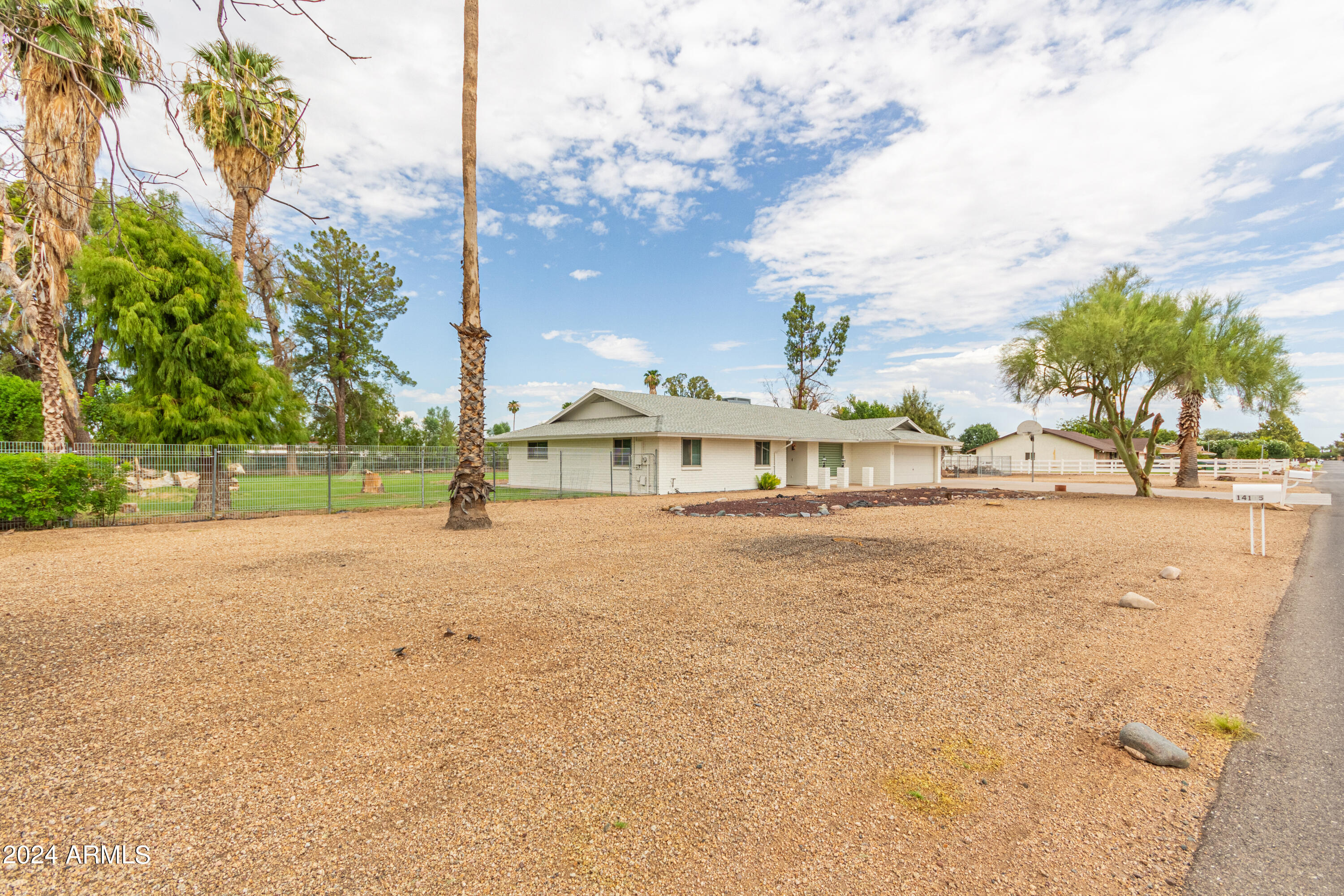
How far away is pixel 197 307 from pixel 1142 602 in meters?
19.2

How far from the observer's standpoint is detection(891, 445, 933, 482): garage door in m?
31.2

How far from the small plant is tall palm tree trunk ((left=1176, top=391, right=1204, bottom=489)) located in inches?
1159

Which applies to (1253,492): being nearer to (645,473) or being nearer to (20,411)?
(645,473)

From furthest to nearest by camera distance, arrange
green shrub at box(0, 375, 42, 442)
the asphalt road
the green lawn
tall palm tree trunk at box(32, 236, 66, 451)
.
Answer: green shrub at box(0, 375, 42, 442) < the green lawn < tall palm tree trunk at box(32, 236, 66, 451) < the asphalt road

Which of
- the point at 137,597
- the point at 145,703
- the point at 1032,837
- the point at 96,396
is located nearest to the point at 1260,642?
the point at 1032,837

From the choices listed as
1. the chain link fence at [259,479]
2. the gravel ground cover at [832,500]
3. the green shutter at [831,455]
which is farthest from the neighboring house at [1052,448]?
the chain link fence at [259,479]

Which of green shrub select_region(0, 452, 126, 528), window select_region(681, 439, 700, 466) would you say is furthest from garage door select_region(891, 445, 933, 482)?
green shrub select_region(0, 452, 126, 528)

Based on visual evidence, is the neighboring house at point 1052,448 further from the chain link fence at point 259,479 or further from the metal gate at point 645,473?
the chain link fence at point 259,479

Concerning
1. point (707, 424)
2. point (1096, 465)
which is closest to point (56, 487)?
point (707, 424)

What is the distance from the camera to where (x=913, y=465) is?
32.2m

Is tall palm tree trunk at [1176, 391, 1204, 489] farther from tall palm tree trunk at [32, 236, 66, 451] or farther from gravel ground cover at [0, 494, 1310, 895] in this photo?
tall palm tree trunk at [32, 236, 66, 451]

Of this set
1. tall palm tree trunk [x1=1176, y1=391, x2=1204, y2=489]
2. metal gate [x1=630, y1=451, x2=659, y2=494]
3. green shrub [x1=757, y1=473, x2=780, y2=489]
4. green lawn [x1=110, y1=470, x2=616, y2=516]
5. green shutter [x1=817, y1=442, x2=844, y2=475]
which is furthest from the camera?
green shutter [x1=817, y1=442, x2=844, y2=475]

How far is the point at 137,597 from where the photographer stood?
621cm

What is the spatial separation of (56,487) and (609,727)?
14.1m
